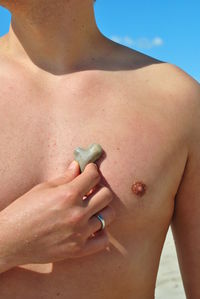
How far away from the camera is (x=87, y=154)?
1.13 meters

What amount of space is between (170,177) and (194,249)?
0.99 ft

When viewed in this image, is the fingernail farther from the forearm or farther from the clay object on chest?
the forearm

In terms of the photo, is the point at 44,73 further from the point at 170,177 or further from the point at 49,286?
the point at 49,286

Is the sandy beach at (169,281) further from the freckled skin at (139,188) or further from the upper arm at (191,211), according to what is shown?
the freckled skin at (139,188)

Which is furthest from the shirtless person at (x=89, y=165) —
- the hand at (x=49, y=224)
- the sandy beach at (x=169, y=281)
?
the sandy beach at (x=169, y=281)

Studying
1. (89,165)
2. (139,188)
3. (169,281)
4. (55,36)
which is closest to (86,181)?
(89,165)

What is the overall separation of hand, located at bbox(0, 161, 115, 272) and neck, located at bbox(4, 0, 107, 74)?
0.49m

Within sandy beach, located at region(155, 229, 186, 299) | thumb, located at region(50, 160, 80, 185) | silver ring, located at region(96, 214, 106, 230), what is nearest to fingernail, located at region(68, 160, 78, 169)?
thumb, located at region(50, 160, 80, 185)

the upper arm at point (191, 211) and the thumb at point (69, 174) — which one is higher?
the thumb at point (69, 174)

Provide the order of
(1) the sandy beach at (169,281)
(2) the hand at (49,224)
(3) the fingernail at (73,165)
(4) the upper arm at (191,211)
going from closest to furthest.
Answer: (2) the hand at (49,224) < (3) the fingernail at (73,165) < (4) the upper arm at (191,211) < (1) the sandy beach at (169,281)

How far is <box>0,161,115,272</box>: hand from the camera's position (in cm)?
100

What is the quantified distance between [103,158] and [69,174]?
137 millimetres

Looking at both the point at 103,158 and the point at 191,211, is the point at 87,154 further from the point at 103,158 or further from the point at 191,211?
the point at 191,211

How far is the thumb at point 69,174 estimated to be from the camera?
107 centimetres
